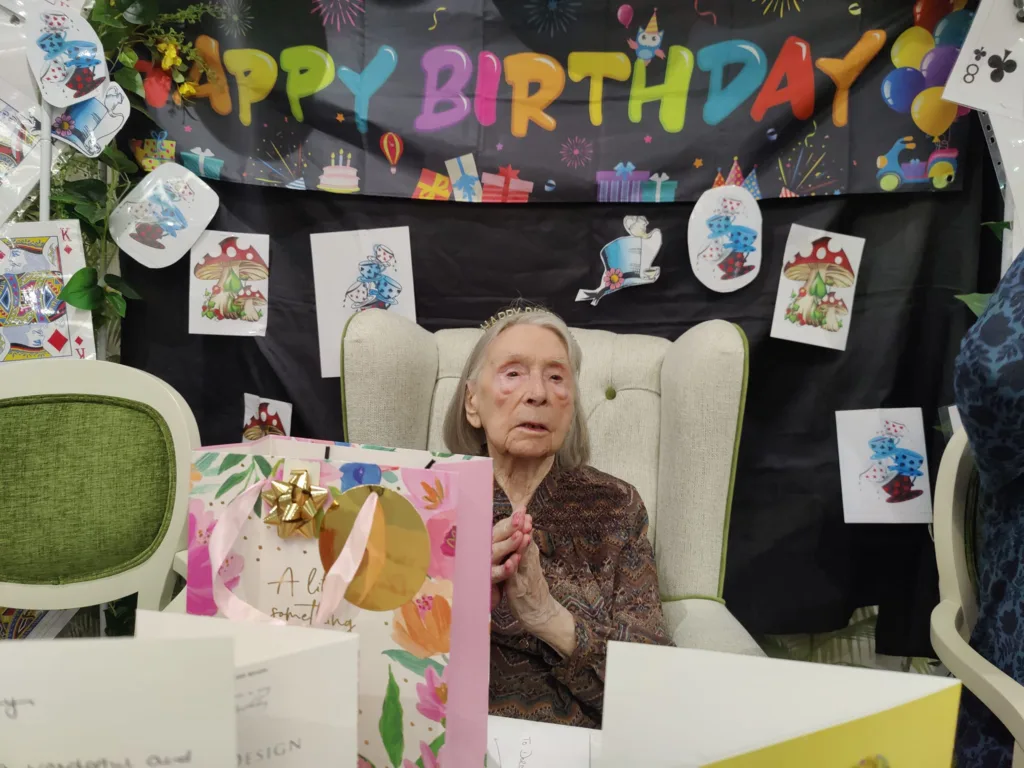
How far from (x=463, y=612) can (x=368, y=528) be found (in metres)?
0.11

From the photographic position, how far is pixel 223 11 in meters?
1.82

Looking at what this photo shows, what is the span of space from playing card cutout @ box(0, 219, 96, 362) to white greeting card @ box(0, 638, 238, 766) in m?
1.59

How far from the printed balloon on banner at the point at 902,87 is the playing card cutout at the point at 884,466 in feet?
2.50

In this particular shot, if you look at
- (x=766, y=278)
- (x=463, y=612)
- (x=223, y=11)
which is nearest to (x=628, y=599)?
(x=463, y=612)

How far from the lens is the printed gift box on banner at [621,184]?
1831 mm

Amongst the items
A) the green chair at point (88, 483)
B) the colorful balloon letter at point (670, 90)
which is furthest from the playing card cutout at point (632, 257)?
the green chair at point (88, 483)

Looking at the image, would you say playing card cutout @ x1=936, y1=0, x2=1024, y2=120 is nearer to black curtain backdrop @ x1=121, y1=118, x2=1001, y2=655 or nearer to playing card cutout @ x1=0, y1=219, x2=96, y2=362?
black curtain backdrop @ x1=121, y1=118, x2=1001, y2=655

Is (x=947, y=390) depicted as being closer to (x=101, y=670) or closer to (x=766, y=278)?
(x=766, y=278)

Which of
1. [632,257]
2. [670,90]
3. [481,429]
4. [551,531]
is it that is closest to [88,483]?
[481,429]

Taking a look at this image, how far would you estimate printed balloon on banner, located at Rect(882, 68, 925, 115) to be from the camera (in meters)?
1.72

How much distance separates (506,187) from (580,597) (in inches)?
43.9

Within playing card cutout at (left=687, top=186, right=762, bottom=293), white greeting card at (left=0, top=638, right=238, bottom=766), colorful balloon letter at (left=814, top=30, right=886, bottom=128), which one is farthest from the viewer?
playing card cutout at (left=687, top=186, right=762, bottom=293)

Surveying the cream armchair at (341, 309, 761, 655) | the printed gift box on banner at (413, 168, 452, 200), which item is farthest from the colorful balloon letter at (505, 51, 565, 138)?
the cream armchair at (341, 309, 761, 655)

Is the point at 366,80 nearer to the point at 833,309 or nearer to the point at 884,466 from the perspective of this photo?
the point at 833,309
